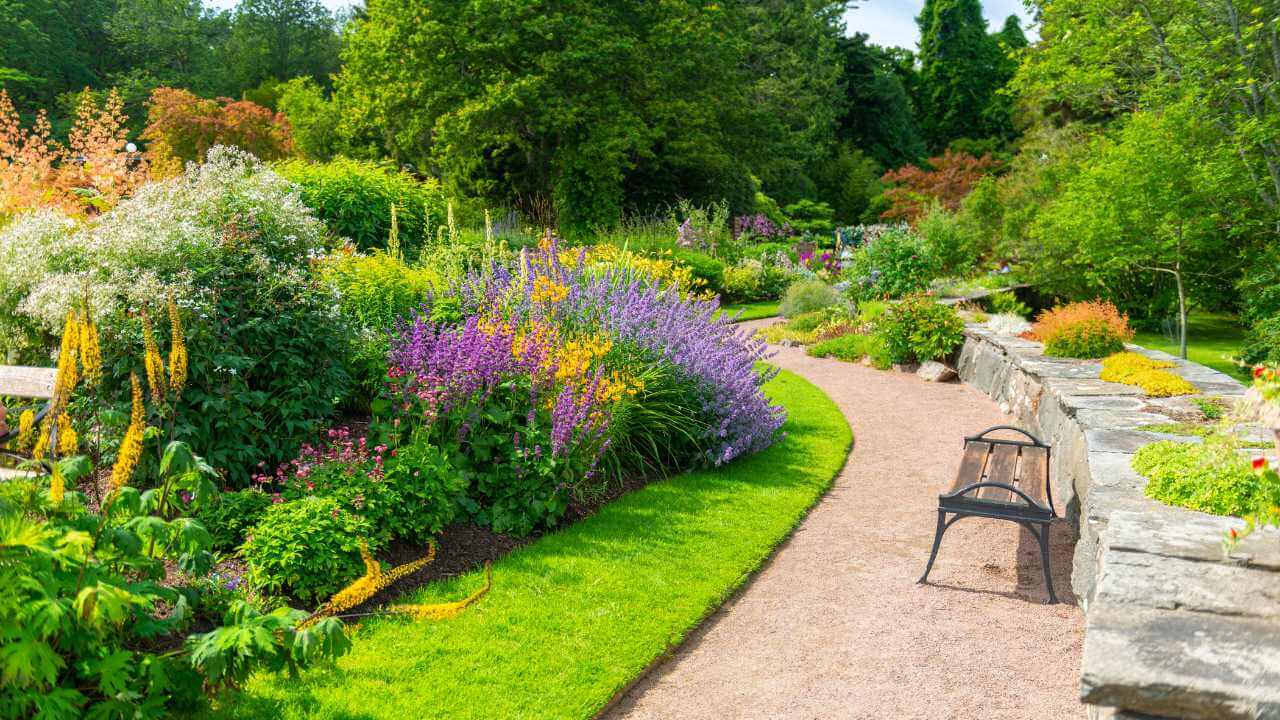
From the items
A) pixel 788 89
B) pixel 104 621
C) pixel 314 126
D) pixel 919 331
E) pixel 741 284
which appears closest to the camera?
pixel 104 621

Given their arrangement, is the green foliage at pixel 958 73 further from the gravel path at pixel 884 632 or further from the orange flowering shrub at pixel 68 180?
the gravel path at pixel 884 632

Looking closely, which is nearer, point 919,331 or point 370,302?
point 370,302

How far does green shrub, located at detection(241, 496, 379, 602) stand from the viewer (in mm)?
3945

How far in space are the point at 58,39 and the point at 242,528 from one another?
36851mm

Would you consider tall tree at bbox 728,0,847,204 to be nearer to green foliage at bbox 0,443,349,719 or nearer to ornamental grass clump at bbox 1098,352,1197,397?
ornamental grass clump at bbox 1098,352,1197,397

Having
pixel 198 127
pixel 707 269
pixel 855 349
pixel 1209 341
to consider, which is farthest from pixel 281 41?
pixel 1209 341

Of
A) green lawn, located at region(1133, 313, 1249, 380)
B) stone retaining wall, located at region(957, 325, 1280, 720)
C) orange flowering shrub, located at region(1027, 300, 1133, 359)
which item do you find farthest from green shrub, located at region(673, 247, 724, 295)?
stone retaining wall, located at region(957, 325, 1280, 720)

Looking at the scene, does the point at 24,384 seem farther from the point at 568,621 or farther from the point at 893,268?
the point at 893,268

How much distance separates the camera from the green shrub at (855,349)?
11484 mm

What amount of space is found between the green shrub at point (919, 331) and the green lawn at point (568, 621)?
5.37 metres

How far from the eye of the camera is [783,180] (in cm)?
3234

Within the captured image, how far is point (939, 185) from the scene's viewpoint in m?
27.7

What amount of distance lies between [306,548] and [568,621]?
4.11 feet

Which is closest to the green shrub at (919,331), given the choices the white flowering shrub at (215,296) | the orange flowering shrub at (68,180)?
the white flowering shrub at (215,296)
